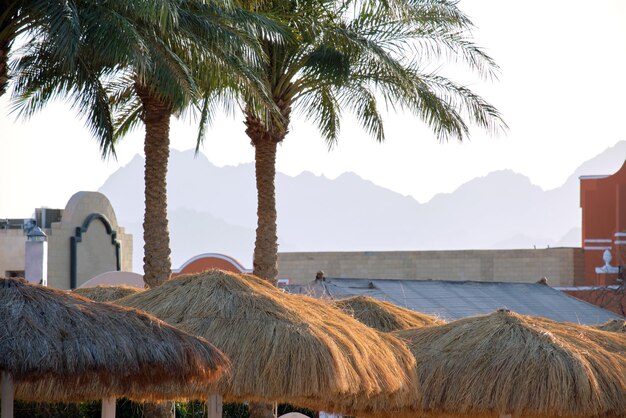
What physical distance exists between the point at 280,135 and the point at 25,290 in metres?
9.08

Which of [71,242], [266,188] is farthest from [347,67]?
[71,242]

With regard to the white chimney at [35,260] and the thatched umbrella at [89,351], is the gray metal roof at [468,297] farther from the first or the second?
the thatched umbrella at [89,351]

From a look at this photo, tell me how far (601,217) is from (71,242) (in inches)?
605

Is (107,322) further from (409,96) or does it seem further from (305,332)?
(409,96)

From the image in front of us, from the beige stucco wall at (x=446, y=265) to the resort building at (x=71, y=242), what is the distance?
8736mm

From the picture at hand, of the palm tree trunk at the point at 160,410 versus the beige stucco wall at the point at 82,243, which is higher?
the beige stucco wall at the point at 82,243

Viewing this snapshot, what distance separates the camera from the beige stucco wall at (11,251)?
27828 mm

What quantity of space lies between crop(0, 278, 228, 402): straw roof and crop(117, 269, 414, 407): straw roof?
86 centimetres

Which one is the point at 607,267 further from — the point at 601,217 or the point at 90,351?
the point at 90,351

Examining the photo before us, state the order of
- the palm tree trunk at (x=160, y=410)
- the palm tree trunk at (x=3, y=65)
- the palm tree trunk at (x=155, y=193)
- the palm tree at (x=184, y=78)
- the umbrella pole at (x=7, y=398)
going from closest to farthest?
the umbrella pole at (x=7, y=398) < the palm tree trunk at (x=3, y=65) < the palm tree at (x=184, y=78) < the palm tree trunk at (x=160, y=410) < the palm tree trunk at (x=155, y=193)

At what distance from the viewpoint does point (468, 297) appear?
86.5 ft

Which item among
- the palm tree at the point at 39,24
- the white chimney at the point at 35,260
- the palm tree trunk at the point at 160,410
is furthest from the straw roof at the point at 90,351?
the white chimney at the point at 35,260

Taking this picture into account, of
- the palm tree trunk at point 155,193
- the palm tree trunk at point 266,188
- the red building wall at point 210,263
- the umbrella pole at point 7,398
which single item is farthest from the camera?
the red building wall at point 210,263

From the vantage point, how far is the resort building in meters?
27.4
